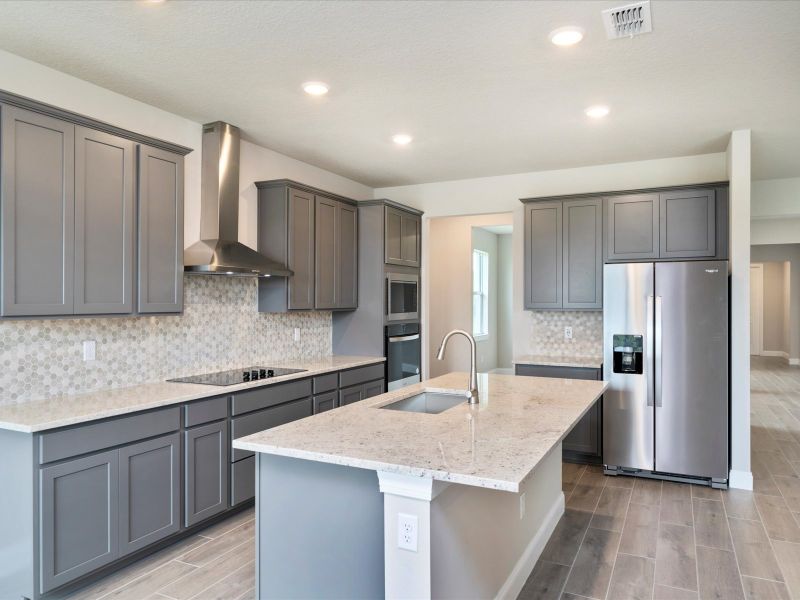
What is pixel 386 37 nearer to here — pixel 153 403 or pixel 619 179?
pixel 153 403

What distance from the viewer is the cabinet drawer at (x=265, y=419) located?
343cm

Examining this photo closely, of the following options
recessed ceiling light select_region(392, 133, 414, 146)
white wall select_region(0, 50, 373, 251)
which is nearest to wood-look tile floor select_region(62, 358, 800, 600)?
white wall select_region(0, 50, 373, 251)

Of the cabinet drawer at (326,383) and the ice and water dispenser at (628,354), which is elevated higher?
the ice and water dispenser at (628,354)

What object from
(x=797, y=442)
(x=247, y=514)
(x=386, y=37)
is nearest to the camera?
(x=386, y=37)

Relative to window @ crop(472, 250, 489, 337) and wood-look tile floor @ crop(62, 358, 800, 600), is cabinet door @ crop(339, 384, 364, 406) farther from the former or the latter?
window @ crop(472, 250, 489, 337)

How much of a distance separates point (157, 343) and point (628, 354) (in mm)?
3504

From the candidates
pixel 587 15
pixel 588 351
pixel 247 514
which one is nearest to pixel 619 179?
pixel 588 351

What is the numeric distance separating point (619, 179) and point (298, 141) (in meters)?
2.93

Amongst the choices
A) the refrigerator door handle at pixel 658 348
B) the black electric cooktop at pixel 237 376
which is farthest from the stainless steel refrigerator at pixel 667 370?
the black electric cooktop at pixel 237 376

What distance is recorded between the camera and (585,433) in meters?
4.61

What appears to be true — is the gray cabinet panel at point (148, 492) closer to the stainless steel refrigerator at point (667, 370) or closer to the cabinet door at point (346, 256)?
the cabinet door at point (346, 256)

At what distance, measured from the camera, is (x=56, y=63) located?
2887 mm

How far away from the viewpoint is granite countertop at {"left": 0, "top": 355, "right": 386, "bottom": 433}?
240 cm

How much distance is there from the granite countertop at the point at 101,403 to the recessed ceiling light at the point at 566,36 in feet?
8.62
